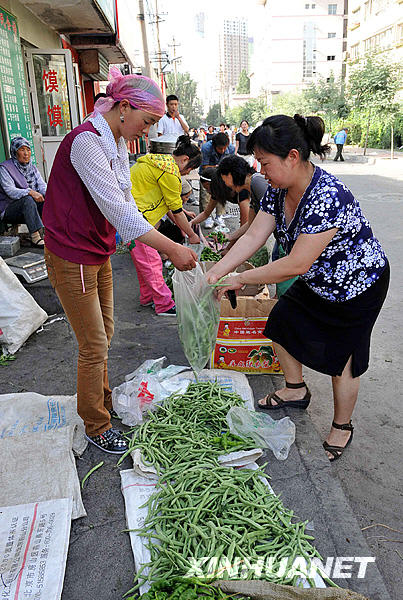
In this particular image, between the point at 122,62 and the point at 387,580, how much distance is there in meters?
14.7

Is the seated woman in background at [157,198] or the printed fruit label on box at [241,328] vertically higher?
the seated woman in background at [157,198]

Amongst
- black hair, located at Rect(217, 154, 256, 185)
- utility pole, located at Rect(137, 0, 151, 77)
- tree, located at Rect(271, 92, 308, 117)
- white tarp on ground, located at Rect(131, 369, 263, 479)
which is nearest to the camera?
white tarp on ground, located at Rect(131, 369, 263, 479)

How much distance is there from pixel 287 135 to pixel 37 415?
6.65ft

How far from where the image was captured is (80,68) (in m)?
11.1

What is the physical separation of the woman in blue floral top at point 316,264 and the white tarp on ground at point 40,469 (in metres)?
1.20

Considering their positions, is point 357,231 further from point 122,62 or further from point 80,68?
point 122,62

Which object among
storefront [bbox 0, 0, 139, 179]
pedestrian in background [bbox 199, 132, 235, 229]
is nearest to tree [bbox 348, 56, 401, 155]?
storefront [bbox 0, 0, 139, 179]

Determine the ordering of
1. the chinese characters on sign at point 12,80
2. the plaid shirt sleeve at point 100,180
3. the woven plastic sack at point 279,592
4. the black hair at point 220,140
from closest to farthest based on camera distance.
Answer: the woven plastic sack at point 279,592 → the plaid shirt sleeve at point 100,180 → the chinese characters on sign at point 12,80 → the black hair at point 220,140

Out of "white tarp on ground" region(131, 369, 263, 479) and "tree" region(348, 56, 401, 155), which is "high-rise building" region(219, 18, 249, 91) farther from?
"white tarp on ground" region(131, 369, 263, 479)

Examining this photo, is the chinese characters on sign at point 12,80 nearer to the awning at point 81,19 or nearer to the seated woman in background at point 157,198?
the awning at point 81,19

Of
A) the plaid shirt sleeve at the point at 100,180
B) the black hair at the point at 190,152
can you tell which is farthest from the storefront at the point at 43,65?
the plaid shirt sleeve at the point at 100,180

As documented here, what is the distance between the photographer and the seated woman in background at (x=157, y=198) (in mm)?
4320

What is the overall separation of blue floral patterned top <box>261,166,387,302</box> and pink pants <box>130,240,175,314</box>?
6.93 feet

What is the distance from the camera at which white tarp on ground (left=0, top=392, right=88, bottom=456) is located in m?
2.64
